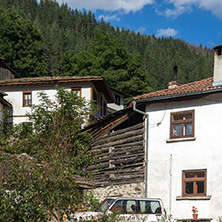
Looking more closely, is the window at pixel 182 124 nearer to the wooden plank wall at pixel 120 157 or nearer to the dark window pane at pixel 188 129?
the dark window pane at pixel 188 129

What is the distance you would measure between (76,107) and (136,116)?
7448 millimetres

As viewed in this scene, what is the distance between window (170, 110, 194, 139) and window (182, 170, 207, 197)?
1.75 metres

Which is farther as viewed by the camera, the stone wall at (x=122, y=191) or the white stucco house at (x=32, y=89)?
the white stucco house at (x=32, y=89)

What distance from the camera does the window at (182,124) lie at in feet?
72.6

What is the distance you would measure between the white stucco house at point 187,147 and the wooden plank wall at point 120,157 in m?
0.66

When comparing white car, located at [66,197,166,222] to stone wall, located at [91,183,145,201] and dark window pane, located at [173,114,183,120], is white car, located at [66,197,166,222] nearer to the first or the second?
stone wall, located at [91,183,145,201]

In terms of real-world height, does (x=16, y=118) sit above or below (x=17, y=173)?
above

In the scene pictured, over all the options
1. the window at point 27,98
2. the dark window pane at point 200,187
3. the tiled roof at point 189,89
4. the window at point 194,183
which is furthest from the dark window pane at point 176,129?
the window at point 27,98

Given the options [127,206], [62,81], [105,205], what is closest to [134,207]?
[127,206]

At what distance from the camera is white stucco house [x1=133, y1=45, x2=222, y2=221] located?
68.4 feet

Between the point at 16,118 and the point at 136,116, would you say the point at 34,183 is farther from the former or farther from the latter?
the point at 16,118

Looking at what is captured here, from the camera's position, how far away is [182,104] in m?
22.5

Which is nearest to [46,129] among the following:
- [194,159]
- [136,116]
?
[136,116]

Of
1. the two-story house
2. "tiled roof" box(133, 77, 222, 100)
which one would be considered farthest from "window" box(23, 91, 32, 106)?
"tiled roof" box(133, 77, 222, 100)
